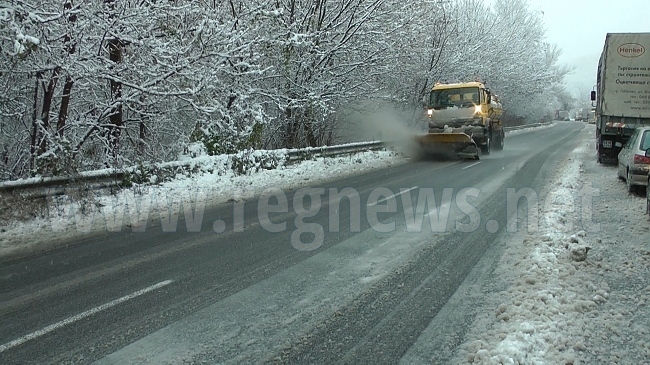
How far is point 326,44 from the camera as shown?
730 inches

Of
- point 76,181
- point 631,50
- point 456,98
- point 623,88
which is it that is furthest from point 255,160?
point 631,50

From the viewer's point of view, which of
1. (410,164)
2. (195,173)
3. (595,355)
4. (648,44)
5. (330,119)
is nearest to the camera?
(595,355)

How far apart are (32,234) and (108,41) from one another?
5119 millimetres

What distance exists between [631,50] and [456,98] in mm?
5969

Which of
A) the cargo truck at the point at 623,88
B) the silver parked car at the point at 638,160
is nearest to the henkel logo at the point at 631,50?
the cargo truck at the point at 623,88

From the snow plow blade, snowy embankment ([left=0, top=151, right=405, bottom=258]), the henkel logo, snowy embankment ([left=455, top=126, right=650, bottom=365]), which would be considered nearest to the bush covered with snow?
snowy embankment ([left=0, top=151, right=405, bottom=258])

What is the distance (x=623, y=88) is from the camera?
1627 cm

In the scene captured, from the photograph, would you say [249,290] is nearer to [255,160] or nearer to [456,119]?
[255,160]

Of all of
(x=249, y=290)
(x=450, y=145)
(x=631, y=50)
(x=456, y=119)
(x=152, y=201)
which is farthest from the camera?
(x=456, y=119)

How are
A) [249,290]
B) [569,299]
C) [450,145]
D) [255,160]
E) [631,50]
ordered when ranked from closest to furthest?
[569,299]
[249,290]
[255,160]
[631,50]
[450,145]

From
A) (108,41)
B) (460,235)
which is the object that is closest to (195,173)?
(108,41)

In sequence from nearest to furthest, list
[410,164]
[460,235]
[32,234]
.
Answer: [460,235]
[32,234]
[410,164]

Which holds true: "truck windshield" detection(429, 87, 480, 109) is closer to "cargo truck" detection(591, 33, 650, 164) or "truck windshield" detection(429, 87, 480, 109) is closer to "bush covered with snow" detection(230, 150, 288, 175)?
"cargo truck" detection(591, 33, 650, 164)

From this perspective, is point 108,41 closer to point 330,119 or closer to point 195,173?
point 195,173
